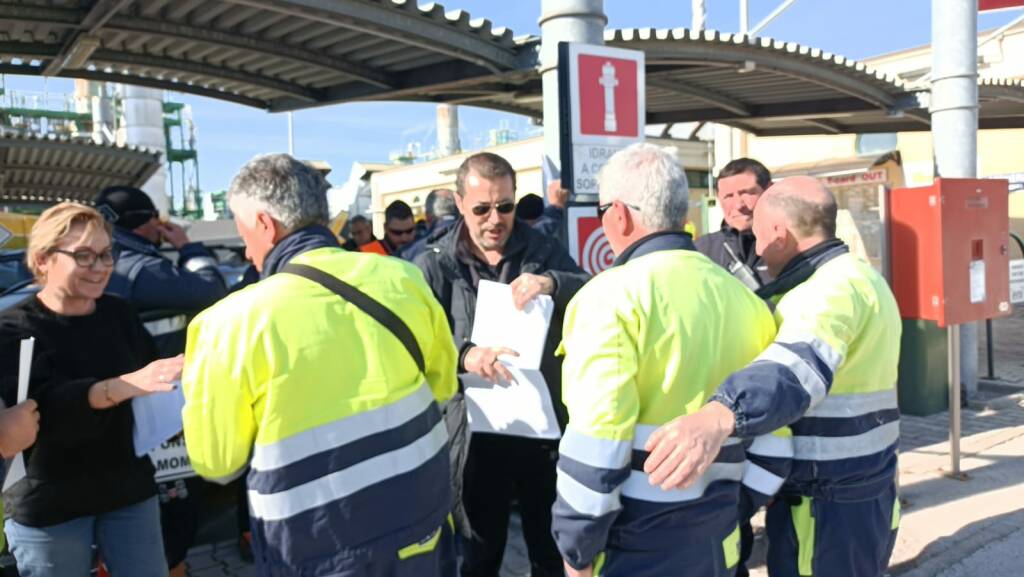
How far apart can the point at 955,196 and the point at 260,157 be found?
202 inches

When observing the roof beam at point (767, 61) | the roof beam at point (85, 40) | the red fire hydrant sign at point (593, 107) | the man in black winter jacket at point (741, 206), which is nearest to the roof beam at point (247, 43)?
the roof beam at point (85, 40)

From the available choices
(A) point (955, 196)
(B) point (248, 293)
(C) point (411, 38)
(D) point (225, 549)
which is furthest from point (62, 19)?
(A) point (955, 196)

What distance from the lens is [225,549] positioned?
437cm

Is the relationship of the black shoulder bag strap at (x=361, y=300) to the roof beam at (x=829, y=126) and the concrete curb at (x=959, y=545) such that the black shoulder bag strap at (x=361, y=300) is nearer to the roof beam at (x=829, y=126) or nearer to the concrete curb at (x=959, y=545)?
the concrete curb at (x=959, y=545)

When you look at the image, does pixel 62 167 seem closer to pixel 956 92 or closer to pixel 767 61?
pixel 767 61

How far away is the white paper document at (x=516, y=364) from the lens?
2855 mm

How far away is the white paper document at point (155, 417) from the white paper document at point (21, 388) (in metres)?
0.32

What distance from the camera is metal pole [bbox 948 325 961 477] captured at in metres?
4.96

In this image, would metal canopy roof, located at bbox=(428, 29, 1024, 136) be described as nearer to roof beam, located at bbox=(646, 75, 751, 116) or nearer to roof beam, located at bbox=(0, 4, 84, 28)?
roof beam, located at bbox=(646, 75, 751, 116)

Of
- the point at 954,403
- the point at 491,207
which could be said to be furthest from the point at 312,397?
the point at 954,403

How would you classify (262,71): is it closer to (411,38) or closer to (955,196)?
(411,38)

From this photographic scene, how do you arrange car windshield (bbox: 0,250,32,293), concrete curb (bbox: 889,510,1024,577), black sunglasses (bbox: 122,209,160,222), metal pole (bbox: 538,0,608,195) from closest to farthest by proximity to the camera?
black sunglasses (bbox: 122,209,160,222) → concrete curb (bbox: 889,510,1024,577) → metal pole (bbox: 538,0,608,195) → car windshield (bbox: 0,250,32,293)

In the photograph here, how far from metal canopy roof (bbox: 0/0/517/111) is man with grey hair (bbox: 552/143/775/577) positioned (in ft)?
11.1

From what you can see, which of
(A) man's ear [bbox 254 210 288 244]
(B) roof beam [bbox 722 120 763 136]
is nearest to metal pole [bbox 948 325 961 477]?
(A) man's ear [bbox 254 210 288 244]
